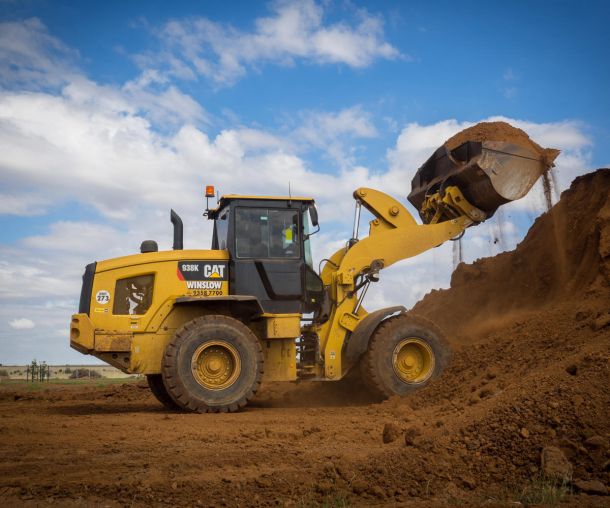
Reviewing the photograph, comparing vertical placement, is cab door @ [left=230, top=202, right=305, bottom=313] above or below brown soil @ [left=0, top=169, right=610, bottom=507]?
above

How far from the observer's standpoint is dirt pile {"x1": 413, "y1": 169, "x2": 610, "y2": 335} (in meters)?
10.8

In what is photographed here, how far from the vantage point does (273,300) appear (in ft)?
34.4

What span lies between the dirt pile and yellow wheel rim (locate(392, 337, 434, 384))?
2.10 m

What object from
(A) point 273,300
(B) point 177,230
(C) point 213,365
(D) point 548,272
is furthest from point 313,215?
(D) point 548,272

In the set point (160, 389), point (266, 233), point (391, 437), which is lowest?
point (391, 437)

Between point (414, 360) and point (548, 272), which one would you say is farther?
point (548, 272)

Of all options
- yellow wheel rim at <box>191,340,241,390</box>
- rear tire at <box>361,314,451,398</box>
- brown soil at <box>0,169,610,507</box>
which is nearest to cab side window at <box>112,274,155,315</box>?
yellow wheel rim at <box>191,340,241,390</box>

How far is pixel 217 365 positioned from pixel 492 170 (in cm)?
543

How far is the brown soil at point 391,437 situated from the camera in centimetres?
529

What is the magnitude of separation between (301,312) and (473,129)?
4.62 metres

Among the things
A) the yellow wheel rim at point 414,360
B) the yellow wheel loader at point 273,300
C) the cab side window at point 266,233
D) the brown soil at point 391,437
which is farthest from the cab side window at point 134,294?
the yellow wheel rim at point 414,360

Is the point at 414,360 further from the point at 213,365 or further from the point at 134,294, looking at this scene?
the point at 134,294

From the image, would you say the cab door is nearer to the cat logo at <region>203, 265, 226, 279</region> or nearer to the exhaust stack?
the cat logo at <region>203, 265, 226, 279</region>

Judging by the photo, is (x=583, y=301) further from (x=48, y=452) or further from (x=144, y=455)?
(x=48, y=452)
